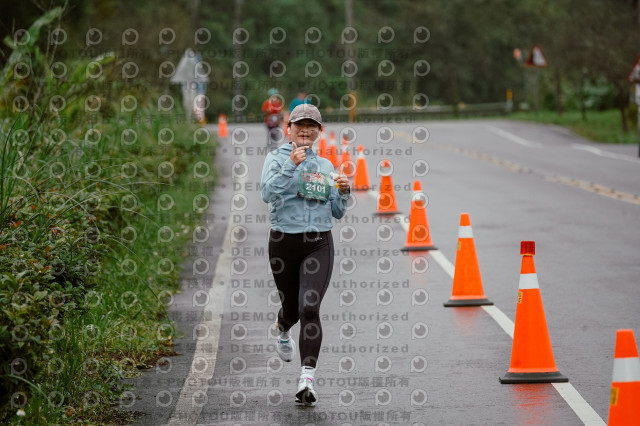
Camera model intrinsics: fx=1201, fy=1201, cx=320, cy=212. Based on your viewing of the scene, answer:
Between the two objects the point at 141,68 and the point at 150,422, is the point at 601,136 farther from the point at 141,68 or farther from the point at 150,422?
the point at 150,422

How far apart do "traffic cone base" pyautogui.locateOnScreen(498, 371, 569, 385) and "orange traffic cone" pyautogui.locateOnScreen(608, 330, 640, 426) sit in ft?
6.44

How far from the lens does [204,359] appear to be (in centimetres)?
905

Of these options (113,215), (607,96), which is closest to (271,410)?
(113,215)

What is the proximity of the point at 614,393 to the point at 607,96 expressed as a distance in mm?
52073

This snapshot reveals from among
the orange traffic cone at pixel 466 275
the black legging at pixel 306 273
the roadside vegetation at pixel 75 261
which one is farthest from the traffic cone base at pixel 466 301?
the black legging at pixel 306 273

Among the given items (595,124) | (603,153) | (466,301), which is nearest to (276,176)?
(466,301)

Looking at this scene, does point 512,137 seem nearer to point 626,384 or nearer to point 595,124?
point 595,124

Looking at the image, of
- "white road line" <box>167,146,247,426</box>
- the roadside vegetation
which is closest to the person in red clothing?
the roadside vegetation

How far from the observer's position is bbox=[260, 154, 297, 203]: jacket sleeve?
7.64 m

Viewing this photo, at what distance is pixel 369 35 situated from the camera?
8069 centimetres

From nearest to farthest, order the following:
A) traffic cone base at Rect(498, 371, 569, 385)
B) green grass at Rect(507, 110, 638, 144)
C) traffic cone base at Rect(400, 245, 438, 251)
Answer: traffic cone base at Rect(498, 371, 569, 385), traffic cone base at Rect(400, 245, 438, 251), green grass at Rect(507, 110, 638, 144)

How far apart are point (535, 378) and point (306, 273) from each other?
66.7 inches

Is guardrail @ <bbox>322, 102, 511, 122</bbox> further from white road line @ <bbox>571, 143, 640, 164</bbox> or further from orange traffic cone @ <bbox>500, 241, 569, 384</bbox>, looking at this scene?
orange traffic cone @ <bbox>500, 241, 569, 384</bbox>

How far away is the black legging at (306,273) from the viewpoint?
7684 mm
